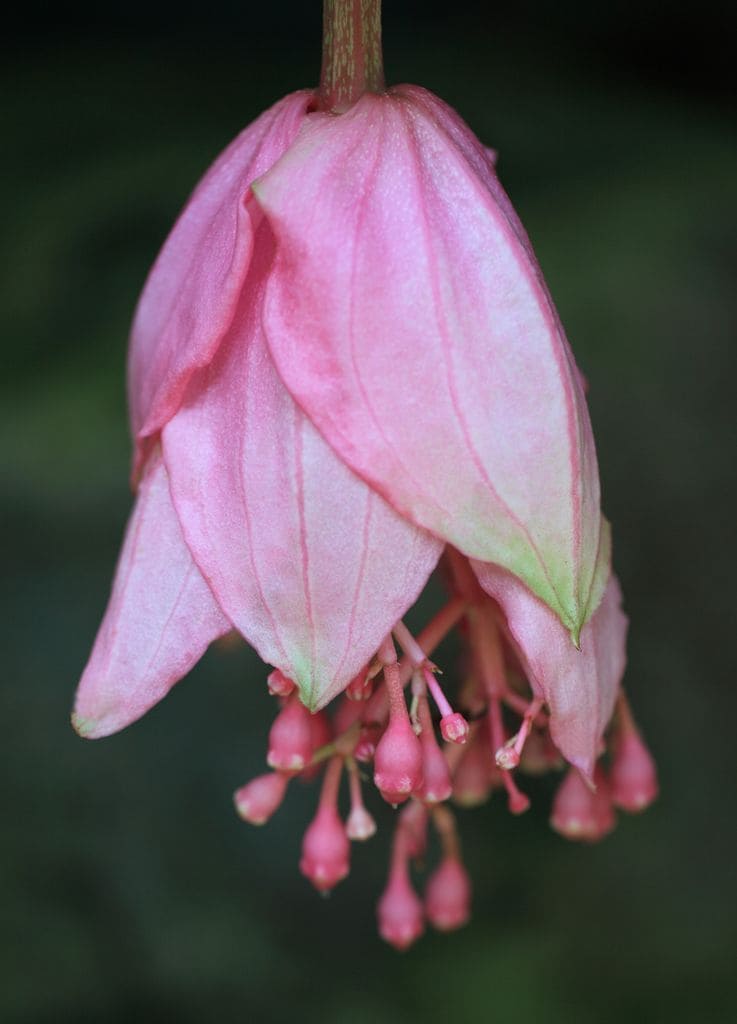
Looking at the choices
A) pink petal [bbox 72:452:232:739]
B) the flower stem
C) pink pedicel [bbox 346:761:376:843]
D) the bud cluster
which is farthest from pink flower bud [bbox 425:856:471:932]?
the flower stem

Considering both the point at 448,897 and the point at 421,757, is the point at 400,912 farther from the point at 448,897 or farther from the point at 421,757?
the point at 421,757

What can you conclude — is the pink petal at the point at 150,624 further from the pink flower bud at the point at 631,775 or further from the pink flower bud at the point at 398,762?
the pink flower bud at the point at 631,775

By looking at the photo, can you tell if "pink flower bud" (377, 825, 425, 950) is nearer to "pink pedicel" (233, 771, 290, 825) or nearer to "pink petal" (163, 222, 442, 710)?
A: "pink pedicel" (233, 771, 290, 825)

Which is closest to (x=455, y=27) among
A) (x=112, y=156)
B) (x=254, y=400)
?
(x=112, y=156)

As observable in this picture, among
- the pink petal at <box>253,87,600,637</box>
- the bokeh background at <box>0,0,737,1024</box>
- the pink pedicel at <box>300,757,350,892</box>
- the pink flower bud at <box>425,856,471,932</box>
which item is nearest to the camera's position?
the pink petal at <box>253,87,600,637</box>

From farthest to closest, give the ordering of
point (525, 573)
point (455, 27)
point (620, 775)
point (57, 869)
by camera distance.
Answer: point (455, 27), point (57, 869), point (620, 775), point (525, 573)

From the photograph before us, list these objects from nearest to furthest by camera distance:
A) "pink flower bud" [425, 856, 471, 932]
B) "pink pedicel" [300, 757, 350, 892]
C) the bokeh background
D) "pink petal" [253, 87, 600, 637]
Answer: "pink petal" [253, 87, 600, 637], "pink pedicel" [300, 757, 350, 892], "pink flower bud" [425, 856, 471, 932], the bokeh background

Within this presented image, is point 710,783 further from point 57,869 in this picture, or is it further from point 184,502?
point 184,502
